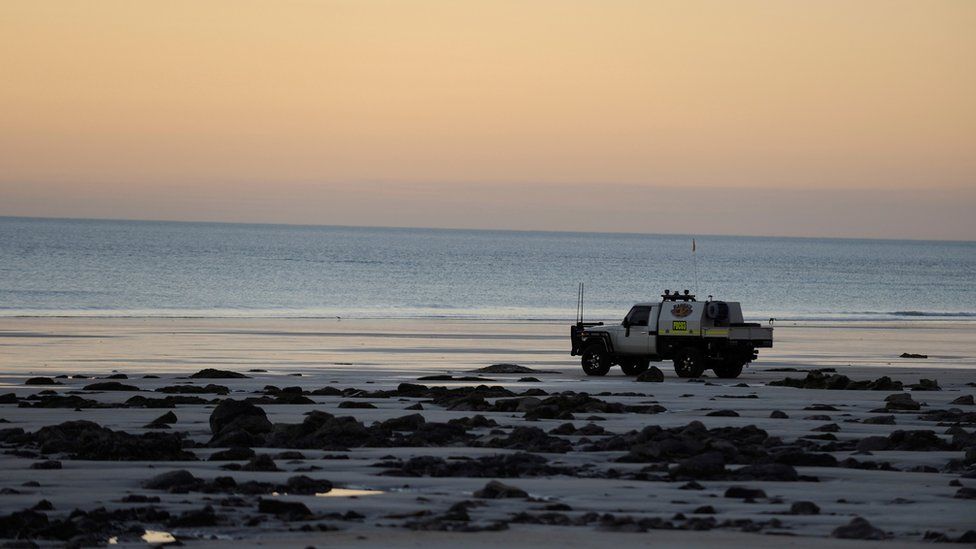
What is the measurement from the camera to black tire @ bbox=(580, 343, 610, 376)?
109 feet

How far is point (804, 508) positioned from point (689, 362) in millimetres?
19781

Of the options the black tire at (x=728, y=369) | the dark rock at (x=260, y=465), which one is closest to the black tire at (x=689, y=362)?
the black tire at (x=728, y=369)

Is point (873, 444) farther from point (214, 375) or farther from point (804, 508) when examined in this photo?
point (214, 375)

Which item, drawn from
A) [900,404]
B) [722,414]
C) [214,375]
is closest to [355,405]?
[722,414]

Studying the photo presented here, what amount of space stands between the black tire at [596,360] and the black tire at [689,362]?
1799 mm

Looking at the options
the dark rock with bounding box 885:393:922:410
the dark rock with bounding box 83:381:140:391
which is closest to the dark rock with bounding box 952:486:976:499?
the dark rock with bounding box 885:393:922:410

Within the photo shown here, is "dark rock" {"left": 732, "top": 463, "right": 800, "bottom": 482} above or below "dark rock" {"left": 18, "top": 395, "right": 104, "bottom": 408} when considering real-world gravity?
above

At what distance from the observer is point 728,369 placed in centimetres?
3319

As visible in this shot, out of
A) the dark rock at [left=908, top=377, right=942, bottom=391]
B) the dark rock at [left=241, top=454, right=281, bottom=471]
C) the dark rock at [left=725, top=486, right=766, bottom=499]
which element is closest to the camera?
the dark rock at [left=725, top=486, right=766, bottom=499]

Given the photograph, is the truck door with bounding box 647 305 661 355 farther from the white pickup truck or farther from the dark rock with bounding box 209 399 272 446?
the dark rock with bounding box 209 399 272 446

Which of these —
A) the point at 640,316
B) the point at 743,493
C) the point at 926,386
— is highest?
the point at 640,316

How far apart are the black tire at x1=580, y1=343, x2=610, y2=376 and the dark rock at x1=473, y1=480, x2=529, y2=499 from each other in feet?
65.0

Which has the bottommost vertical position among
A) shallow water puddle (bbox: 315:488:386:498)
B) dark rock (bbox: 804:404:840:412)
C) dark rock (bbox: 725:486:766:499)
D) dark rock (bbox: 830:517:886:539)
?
dark rock (bbox: 804:404:840:412)

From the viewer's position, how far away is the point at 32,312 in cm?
6322
